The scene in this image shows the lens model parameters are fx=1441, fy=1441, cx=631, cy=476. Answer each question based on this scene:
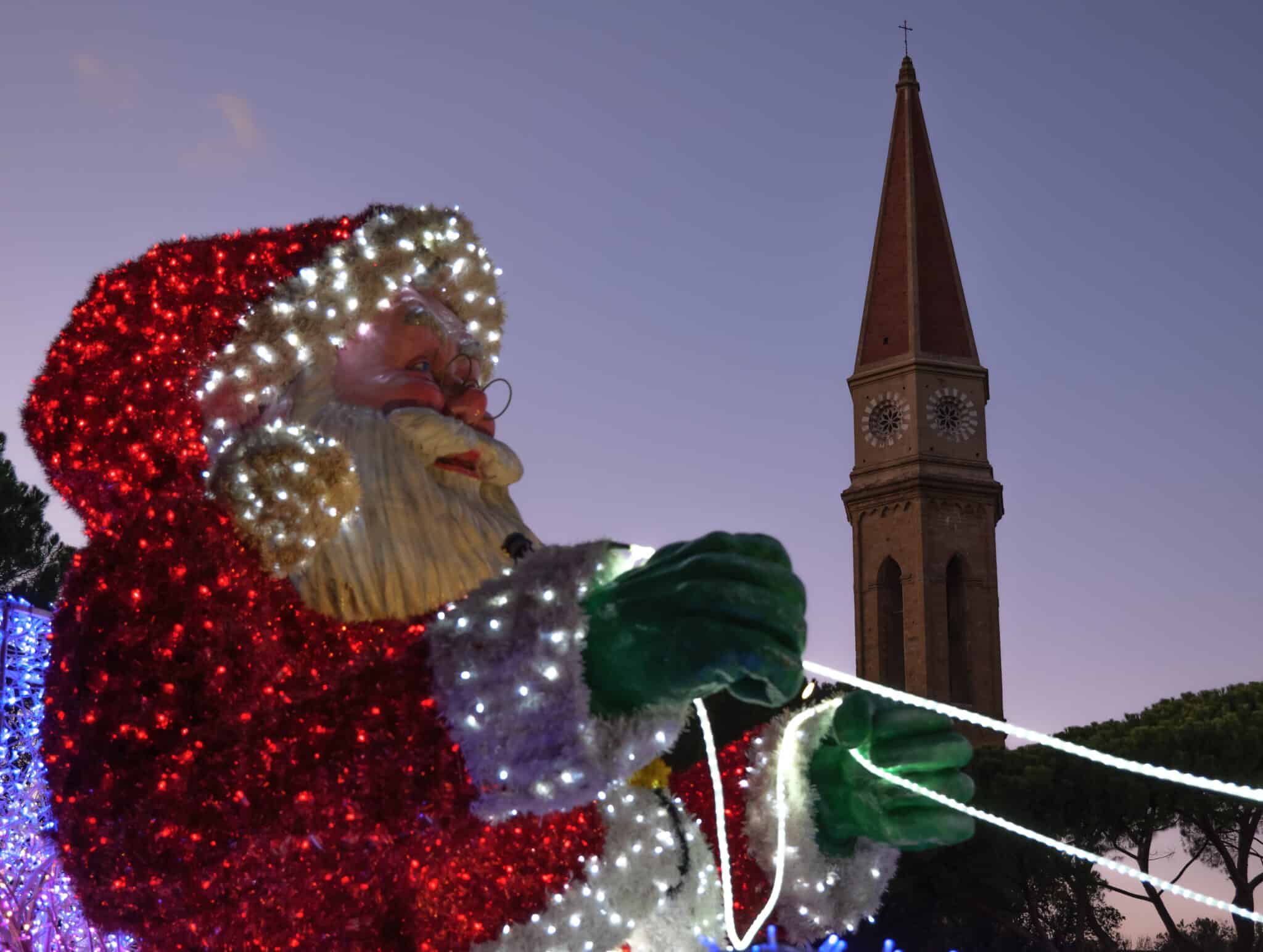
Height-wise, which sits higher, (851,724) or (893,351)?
(893,351)

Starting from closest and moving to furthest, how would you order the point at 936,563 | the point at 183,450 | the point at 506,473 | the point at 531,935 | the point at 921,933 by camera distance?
the point at 531,935 < the point at 183,450 < the point at 506,473 < the point at 921,933 < the point at 936,563

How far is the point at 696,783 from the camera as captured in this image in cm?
286

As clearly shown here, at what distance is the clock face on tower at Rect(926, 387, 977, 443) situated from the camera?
121ft

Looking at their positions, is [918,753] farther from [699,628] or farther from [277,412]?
[277,412]

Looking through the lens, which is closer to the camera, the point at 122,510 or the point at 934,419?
the point at 122,510

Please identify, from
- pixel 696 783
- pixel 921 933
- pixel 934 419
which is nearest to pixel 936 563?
pixel 934 419

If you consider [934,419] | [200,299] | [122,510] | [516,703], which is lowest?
[516,703]

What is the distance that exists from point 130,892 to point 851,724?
1.26 meters

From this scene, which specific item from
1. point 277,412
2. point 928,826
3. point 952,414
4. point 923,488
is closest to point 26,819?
point 277,412

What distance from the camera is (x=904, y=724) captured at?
8.74 ft

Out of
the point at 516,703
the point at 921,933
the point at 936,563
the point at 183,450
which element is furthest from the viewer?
the point at 936,563

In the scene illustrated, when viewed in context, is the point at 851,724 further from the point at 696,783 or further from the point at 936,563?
the point at 936,563

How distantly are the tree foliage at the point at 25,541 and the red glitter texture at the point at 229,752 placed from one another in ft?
45.1

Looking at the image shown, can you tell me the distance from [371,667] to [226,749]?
0.83 feet
